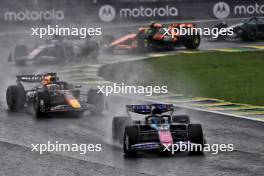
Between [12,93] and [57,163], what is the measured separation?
25.8ft

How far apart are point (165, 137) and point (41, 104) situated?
6249 millimetres

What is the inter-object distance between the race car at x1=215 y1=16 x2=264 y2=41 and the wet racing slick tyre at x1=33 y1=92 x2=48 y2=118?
2113cm

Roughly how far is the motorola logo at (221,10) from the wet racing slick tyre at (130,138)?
3138 cm

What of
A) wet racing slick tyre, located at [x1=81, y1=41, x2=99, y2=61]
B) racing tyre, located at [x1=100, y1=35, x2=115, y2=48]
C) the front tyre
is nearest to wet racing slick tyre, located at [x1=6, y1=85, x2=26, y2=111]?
the front tyre

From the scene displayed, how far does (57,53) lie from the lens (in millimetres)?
36156

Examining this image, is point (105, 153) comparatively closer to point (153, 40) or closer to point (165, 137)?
point (165, 137)

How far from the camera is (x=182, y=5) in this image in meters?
47.8

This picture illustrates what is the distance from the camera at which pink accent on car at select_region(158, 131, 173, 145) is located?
1664cm

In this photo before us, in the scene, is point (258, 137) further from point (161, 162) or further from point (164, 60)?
point (164, 60)

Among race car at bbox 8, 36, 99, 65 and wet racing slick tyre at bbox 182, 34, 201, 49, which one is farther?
wet racing slick tyre at bbox 182, 34, 201, 49

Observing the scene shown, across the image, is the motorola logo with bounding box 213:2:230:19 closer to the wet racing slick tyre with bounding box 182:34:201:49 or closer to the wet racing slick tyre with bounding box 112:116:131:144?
the wet racing slick tyre with bounding box 182:34:201:49

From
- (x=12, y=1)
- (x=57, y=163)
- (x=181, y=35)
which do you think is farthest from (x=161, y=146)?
(x=12, y=1)

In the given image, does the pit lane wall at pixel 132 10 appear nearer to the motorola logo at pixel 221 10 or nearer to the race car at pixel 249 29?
the motorola logo at pixel 221 10

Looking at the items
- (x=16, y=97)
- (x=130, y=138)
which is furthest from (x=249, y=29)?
(x=130, y=138)
